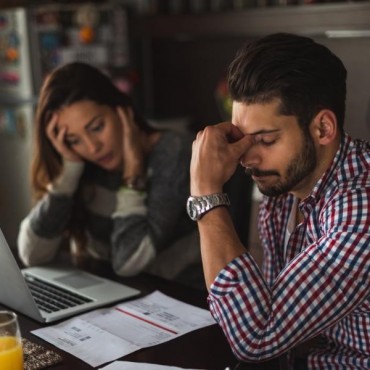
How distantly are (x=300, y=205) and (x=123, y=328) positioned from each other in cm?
43

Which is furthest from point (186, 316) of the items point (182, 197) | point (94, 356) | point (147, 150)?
point (147, 150)

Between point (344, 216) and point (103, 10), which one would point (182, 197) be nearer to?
point (344, 216)

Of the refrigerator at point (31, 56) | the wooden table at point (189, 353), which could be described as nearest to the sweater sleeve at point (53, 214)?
the wooden table at point (189, 353)

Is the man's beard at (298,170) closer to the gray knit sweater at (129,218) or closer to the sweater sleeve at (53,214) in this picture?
the gray knit sweater at (129,218)

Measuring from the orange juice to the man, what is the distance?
35cm

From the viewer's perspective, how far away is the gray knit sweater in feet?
6.46

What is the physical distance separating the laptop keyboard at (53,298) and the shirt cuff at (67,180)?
0.43 metres

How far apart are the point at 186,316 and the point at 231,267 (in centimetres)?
27

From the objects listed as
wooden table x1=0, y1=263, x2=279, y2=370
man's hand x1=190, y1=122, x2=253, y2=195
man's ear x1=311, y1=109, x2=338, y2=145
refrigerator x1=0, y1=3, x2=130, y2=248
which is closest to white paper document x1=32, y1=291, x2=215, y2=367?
wooden table x1=0, y1=263, x2=279, y2=370

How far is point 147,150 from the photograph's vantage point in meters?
2.15

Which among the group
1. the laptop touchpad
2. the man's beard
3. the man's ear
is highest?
the man's ear

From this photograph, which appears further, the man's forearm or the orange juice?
the man's forearm

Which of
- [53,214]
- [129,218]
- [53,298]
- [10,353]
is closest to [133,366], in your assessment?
[10,353]

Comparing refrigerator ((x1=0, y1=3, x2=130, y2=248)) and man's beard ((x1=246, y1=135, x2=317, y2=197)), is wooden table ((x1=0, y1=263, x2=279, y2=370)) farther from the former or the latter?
refrigerator ((x1=0, y1=3, x2=130, y2=248))
